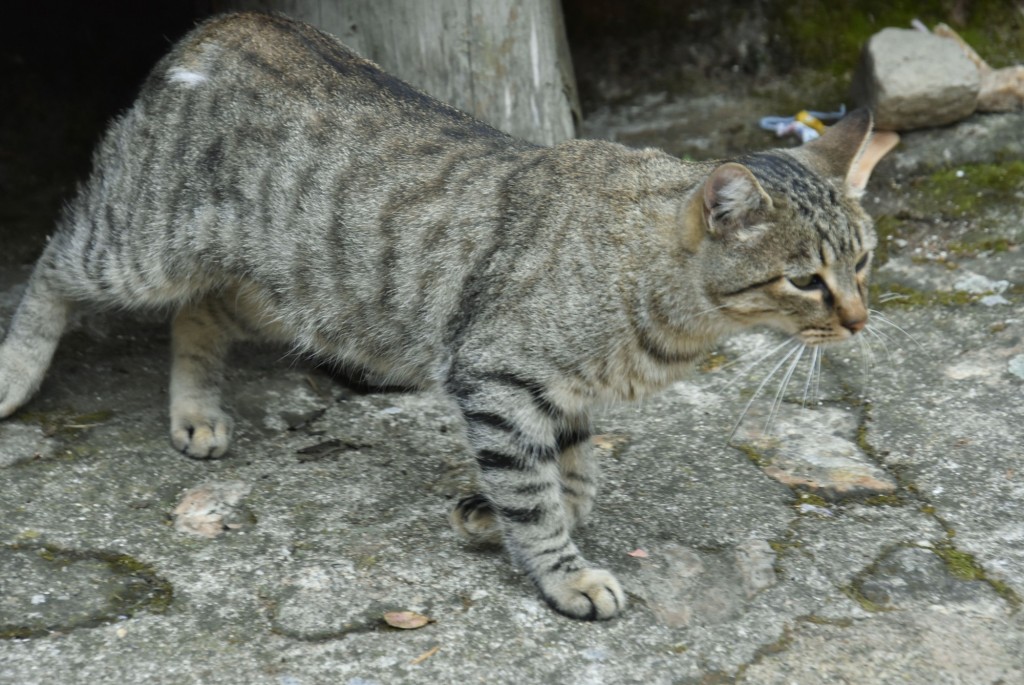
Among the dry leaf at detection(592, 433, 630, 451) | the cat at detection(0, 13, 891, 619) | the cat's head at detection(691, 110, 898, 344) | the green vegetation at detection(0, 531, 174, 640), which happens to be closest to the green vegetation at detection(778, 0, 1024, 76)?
the cat at detection(0, 13, 891, 619)

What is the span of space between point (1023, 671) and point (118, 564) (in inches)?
90.6

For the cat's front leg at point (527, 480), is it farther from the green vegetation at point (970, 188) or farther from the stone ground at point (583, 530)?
the green vegetation at point (970, 188)

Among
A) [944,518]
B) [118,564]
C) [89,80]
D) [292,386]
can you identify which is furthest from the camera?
[89,80]

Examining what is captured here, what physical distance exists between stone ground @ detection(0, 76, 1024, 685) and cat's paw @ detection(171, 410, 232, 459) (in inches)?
2.1

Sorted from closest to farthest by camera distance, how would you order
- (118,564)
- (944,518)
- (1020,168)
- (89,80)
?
(118,564), (944,518), (1020,168), (89,80)

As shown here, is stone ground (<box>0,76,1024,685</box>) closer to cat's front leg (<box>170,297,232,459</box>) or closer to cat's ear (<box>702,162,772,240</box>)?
cat's front leg (<box>170,297,232,459</box>)

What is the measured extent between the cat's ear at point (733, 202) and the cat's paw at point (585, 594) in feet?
3.07

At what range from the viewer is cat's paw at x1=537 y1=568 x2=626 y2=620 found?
117 inches

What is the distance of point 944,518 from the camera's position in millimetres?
3371

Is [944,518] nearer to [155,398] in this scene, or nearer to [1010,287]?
[1010,287]

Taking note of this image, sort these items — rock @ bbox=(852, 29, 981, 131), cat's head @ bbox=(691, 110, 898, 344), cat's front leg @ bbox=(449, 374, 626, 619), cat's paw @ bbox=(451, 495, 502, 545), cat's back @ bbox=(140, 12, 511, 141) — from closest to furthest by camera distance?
cat's head @ bbox=(691, 110, 898, 344) < cat's front leg @ bbox=(449, 374, 626, 619) < cat's paw @ bbox=(451, 495, 502, 545) < cat's back @ bbox=(140, 12, 511, 141) < rock @ bbox=(852, 29, 981, 131)

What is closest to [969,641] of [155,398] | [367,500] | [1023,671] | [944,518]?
[1023,671]

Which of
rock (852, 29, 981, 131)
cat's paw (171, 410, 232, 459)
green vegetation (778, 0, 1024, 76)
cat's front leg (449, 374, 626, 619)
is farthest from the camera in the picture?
green vegetation (778, 0, 1024, 76)

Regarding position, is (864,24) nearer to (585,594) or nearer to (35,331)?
(585,594)
